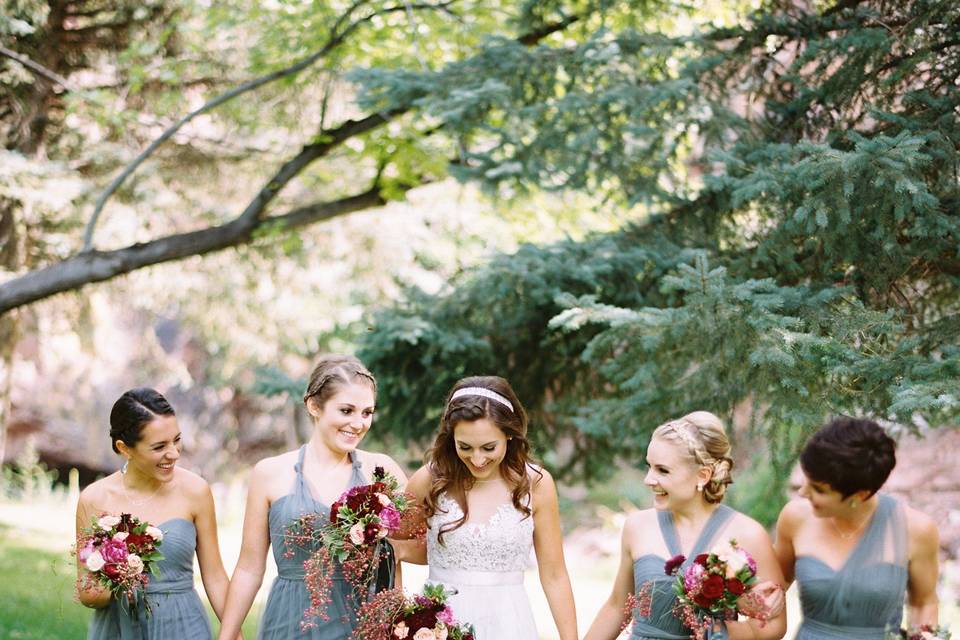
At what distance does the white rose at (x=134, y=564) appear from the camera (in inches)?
156

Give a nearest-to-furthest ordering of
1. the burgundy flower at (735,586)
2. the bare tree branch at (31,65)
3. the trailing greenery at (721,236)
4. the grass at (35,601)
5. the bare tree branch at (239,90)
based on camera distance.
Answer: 1. the burgundy flower at (735,586)
2. the trailing greenery at (721,236)
3. the grass at (35,601)
4. the bare tree branch at (239,90)
5. the bare tree branch at (31,65)

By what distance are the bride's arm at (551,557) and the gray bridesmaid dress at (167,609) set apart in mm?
1521

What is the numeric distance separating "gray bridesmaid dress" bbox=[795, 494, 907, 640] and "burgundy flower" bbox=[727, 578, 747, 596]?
0.39 meters

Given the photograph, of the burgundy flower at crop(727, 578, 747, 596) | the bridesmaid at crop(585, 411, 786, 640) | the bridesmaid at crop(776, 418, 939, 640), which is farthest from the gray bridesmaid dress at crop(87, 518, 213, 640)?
the bridesmaid at crop(776, 418, 939, 640)

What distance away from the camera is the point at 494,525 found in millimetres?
4250

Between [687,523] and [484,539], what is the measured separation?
89cm

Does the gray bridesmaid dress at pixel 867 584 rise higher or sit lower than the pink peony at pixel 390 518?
lower

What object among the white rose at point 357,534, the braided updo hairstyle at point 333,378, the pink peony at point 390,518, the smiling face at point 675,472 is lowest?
the white rose at point 357,534

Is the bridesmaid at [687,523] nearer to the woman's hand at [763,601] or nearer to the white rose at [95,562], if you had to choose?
the woman's hand at [763,601]

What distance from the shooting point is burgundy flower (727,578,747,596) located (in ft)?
10.8

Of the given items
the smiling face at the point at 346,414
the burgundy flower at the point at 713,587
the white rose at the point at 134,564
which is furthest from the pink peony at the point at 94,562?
the burgundy flower at the point at 713,587

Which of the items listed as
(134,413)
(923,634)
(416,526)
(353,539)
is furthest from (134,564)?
(923,634)

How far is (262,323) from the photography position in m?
12.2

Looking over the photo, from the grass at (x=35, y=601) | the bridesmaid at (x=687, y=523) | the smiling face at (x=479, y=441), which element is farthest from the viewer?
the grass at (x=35, y=601)
